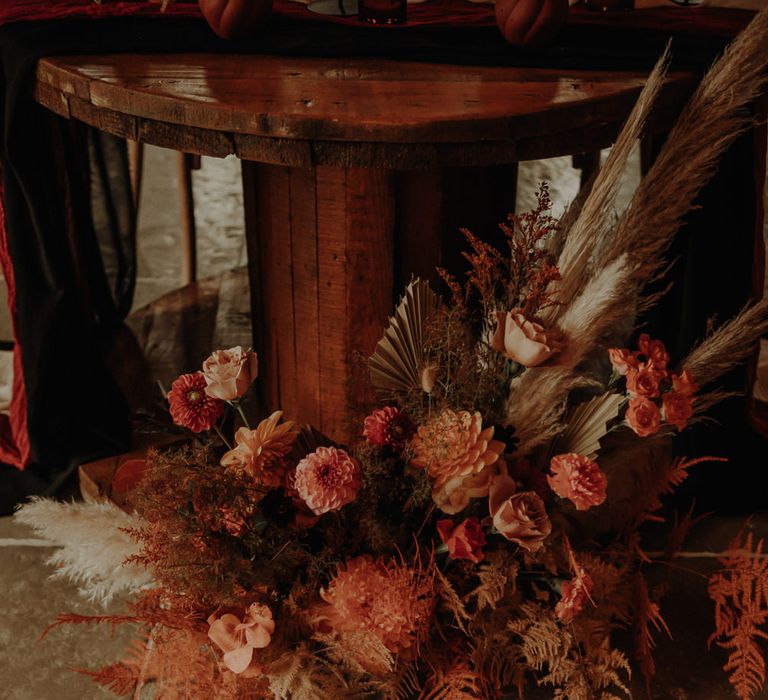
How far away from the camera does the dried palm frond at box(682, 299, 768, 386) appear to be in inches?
46.4

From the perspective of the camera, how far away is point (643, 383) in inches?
45.6

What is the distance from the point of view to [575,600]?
3.91ft

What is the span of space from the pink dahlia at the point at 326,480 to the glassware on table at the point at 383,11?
2.96 feet

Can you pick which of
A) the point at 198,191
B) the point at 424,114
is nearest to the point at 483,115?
the point at 424,114

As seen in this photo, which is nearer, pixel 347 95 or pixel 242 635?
pixel 242 635

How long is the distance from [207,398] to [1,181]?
76 cm

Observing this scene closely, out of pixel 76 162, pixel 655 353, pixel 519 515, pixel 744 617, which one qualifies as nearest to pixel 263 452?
pixel 519 515

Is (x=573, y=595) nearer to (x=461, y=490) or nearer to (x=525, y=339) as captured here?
(x=461, y=490)

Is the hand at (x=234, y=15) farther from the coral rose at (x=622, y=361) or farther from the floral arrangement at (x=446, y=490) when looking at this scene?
the coral rose at (x=622, y=361)

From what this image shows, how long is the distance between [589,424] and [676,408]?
12 centimetres

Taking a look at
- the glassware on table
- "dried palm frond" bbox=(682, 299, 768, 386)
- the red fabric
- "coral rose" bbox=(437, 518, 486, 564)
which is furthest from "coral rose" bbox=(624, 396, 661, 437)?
the red fabric

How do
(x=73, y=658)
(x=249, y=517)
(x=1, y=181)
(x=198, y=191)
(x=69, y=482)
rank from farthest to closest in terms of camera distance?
1. (x=198, y=191)
2. (x=69, y=482)
3. (x=1, y=181)
4. (x=73, y=658)
5. (x=249, y=517)

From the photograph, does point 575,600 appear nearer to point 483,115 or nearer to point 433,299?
point 433,299

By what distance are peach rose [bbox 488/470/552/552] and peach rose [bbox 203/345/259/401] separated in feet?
1.19
